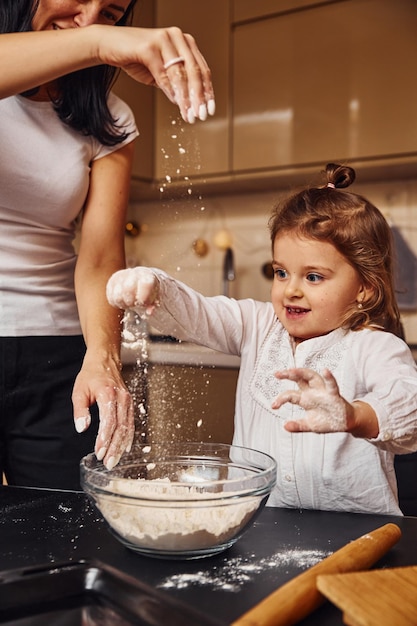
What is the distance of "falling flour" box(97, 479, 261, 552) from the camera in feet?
2.54

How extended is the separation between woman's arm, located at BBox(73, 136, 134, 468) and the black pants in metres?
0.12

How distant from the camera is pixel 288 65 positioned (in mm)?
2863

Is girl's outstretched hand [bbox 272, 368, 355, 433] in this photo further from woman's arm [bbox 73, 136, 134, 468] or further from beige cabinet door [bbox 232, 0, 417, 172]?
beige cabinet door [bbox 232, 0, 417, 172]

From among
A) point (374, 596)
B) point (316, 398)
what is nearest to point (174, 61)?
point (316, 398)

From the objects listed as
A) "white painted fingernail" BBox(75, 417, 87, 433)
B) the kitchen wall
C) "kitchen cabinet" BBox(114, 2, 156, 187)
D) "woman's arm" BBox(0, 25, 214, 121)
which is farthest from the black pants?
"kitchen cabinet" BBox(114, 2, 156, 187)

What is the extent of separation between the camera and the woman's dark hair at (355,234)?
134 centimetres

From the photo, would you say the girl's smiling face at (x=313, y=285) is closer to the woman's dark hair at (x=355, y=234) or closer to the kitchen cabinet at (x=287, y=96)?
the woman's dark hair at (x=355, y=234)

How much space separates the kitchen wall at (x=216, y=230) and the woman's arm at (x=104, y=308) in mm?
1519

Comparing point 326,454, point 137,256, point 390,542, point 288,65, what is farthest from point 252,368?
point 137,256

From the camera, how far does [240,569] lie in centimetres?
75

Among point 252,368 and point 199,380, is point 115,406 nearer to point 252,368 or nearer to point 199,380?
point 252,368

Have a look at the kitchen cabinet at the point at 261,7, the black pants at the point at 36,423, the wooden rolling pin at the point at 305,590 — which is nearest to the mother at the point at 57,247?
the black pants at the point at 36,423

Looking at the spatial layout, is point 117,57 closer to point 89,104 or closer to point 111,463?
point 89,104

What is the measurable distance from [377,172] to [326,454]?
1.76 m
